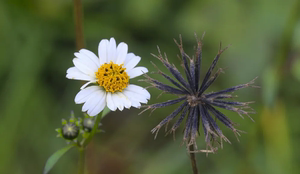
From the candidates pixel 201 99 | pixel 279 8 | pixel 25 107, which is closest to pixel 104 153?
pixel 25 107

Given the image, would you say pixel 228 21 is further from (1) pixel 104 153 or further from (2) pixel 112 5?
(1) pixel 104 153

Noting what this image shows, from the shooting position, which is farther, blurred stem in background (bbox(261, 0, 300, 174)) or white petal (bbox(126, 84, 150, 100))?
blurred stem in background (bbox(261, 0, 300, 174))

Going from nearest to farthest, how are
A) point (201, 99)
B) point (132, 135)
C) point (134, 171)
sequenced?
point (201, 99), point (134, 171), point (132, 135)

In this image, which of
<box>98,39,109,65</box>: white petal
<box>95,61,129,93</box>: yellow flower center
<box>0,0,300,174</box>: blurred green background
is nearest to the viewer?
<box>95,61,129,93</box>: yellow flower center

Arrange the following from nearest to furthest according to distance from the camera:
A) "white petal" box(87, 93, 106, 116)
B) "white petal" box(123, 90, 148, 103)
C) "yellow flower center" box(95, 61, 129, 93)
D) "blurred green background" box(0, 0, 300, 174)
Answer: "white petal" box(87, 93, 106, 116) < "white petal" box(123, 90, 148, 103) < "yellow flower center" box(95, 61, 129, 93) < "blurred green background" box(0, 0, 300, 174)

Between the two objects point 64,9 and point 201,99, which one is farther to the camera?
point 64,9

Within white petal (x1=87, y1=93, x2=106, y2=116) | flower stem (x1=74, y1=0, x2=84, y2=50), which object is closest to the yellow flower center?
white petal (x1=87, y1=93, x2=106, y2=116)

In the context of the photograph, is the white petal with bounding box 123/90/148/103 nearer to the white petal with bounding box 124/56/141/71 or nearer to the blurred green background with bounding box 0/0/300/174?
the white petal with bounding box 124/56/141/71

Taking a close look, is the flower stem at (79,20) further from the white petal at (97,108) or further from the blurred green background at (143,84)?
the white petal at (97,108)
